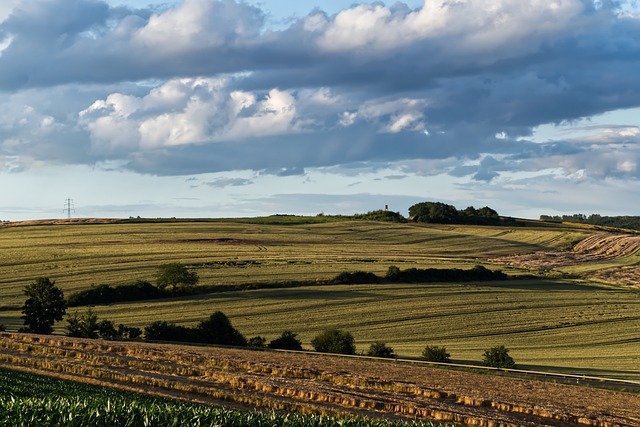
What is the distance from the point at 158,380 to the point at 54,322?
118 ft

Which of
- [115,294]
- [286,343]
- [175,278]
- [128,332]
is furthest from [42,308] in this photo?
[286,343]

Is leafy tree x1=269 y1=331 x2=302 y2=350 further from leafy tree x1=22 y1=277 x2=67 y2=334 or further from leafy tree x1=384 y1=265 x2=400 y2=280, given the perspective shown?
leafy tree x1=384 y1=265 x2=400 y2=280

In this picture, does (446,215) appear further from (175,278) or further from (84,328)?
(84,328)

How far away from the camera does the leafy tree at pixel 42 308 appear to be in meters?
66.3

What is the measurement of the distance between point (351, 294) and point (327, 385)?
46959 millimetres

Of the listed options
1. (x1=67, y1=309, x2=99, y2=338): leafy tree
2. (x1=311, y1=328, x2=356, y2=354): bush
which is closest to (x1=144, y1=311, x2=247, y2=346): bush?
(x1=67, y1=309, x2=99, y2=338): leafy tree

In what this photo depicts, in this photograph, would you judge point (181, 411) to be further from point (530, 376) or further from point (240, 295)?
point (240, 295)

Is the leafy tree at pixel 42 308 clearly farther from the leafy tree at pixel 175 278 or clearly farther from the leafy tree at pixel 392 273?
the leafy tree at pixel 392 273

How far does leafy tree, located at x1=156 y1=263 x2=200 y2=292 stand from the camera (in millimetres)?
82938

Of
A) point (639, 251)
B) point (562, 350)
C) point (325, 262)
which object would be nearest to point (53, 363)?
point (562, 350)

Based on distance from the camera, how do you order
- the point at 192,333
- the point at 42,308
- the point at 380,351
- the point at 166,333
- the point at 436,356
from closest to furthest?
the point at 436,356
the point at 380,351
the point at 166,333
the point at 192,333
the point at 42,308

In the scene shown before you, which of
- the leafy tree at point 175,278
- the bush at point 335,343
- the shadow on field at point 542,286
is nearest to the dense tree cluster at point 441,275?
the shadow on field at point 542,286

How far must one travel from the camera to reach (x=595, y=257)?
119625 millimetres

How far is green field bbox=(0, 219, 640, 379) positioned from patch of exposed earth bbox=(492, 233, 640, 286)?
380cm
